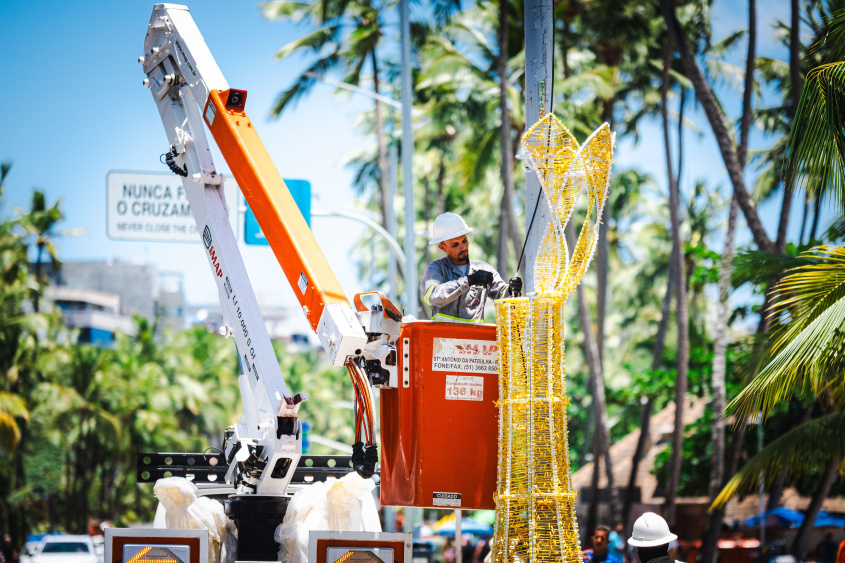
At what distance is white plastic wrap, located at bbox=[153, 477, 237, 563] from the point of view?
7.30 meters

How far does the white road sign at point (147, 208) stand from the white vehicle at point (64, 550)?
12305 mm

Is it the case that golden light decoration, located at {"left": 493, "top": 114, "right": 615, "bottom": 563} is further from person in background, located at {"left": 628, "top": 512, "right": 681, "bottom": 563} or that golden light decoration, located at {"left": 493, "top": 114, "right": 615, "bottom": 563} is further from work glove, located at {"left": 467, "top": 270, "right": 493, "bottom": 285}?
work glove, located at {"left": 467, "top": 270, "right": 493, "bottom": 285}

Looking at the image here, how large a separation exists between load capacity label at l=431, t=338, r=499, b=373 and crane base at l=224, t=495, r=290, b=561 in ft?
6.23

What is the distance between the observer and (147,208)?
16531mm

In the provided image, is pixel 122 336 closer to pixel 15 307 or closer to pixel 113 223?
pixel 15 307

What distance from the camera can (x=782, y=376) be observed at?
8977 millimetres

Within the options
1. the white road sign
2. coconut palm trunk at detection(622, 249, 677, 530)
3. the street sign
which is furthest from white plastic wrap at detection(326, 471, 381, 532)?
coconut palm trunk at detection(622, 249, 677, 530)

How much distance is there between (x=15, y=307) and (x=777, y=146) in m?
28.9

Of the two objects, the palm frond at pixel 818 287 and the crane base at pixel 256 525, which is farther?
the palm frond at pixel 818 287

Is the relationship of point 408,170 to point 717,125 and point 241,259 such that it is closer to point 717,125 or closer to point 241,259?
point 717,125

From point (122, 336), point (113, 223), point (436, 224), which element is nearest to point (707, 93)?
point (113, 223)

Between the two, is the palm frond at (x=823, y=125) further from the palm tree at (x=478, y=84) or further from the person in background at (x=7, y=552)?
the person in background at (x=7, y=552)

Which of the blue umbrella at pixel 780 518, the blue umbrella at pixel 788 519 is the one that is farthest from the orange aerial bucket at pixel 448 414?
the blue umbrella at pixel 780 518

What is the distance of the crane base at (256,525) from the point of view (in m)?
7.65
